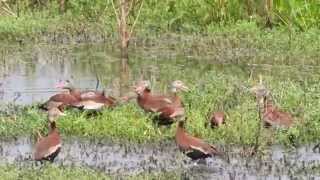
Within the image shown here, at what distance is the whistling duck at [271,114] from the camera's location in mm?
9938

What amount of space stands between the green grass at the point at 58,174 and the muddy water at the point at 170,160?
0.20 metres

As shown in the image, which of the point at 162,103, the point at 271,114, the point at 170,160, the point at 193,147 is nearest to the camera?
the point at 193,147

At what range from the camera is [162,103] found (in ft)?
34.3

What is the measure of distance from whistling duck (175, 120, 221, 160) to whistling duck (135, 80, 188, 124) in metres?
0.53

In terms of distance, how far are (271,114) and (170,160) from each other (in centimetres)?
136

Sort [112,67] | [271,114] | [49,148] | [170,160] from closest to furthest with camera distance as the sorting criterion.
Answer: [49,148], [170,160], [271,114], [112,67]

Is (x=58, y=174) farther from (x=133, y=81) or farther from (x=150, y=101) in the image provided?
(x=133, y=81)

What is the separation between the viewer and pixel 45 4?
17688 mm

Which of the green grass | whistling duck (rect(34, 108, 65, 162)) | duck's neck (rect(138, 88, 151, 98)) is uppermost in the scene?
duck's neck (rect(138, 88, 151, 98))

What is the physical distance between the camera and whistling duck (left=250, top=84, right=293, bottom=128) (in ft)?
32.6

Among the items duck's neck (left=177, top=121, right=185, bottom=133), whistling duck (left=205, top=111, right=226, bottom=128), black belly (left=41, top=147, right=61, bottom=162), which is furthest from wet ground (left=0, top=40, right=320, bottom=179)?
whistling duck (left=205, top=111, right=226, bottom=128)

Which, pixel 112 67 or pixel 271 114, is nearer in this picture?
pixel 271 114

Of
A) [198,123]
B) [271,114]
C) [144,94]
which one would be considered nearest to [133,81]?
[144,94]

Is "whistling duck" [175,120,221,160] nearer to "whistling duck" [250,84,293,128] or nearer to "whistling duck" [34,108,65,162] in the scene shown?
"whistling duck" [250,84,293,128]
